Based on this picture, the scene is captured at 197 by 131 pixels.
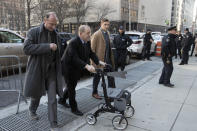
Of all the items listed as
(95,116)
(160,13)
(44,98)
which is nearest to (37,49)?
(95,116)

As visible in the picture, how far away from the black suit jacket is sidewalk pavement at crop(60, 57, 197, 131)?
880 mm

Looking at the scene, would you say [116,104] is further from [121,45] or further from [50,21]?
[121,45]

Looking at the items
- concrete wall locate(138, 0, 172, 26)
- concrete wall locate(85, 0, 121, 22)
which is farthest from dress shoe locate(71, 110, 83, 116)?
concrete wall locate(138, 0, 172, 26)

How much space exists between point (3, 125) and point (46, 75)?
3.94 feet

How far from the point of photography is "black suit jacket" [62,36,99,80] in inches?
140

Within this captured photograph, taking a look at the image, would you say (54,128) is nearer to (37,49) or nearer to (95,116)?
(95,116)

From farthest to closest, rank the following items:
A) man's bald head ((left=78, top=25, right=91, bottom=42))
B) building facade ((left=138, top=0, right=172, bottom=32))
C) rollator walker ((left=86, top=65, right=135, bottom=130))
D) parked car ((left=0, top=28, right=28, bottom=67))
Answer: building facade ((left=138, top=0, right=172, bottom=32)) < parked car ((left=0, top=28, right=28, bottom=67)) < man's bald head ((left=78, top=25, right=91, bottom=42)) < rollator walker ((left=86, top=65, right=135, bottom=130))

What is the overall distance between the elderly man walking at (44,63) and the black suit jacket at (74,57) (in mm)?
335

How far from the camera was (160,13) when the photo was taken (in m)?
79.5

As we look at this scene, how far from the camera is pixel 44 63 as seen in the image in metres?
3.16

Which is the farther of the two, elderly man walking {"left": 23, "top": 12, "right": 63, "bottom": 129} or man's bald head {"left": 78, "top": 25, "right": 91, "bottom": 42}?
man's bald head {"left": 78, "top": 25, "right": 91, "bottom": 42}

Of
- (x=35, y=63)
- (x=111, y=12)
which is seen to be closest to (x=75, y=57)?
(x=35, y=63)

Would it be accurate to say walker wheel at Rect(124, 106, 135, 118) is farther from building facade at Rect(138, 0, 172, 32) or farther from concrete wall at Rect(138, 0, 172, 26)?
concrete wall at Rect(138, 0, 172, 26)

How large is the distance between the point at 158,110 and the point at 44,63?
2571 millimetres
